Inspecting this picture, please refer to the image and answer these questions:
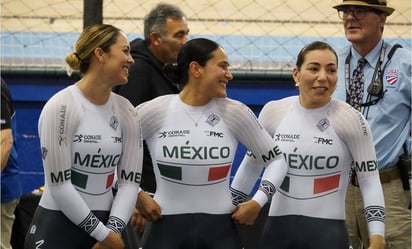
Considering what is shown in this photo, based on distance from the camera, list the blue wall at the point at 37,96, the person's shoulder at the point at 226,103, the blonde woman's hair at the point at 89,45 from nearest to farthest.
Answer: the blonde woman's hair at the point at 89,45, the person's shoulder at the point at 226,103, the blue wall at the point at 37,96

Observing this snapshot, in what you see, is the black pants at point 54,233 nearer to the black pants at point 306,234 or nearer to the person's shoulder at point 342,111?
the black pants at point 306,234

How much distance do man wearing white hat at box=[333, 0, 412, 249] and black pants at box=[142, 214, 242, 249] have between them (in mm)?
994

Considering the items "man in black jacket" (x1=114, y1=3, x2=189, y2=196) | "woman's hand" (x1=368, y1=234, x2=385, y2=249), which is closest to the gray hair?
"man in black jacket" (x1=114, y1=3, x2=189, y2=196)

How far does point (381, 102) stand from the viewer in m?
5.16

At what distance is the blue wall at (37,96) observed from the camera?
23.4 feet

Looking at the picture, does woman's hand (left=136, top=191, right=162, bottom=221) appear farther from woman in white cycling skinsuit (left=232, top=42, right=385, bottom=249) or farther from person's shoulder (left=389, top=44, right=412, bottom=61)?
person's shoulder (left=389, top=44, right=412, bottom=61)

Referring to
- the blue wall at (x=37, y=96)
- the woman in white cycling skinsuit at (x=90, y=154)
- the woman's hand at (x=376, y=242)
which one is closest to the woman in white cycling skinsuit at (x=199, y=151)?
the woman in white cycling skinsuit at (x=90, y=154)

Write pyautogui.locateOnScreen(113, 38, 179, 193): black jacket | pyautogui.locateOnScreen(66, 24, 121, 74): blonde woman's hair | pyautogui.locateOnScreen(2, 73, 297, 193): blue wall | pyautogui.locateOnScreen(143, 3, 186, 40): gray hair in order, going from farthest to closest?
pyautogui.locateOnScreen(2, 73, 297, 193): blue wall, pyautogui.locateOnScreen(143, 3, 186, 40): gray hair, pyautogui.locateOnScreen(113, 38, 179, 193): black jacket, pyautogui.locateOnScreen(66, 24, 121, 74): blonde woman's hair

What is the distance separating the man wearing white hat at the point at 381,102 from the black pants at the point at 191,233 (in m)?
0.99

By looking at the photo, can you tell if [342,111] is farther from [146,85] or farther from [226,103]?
[146,85]

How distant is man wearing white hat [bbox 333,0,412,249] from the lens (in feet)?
16.9

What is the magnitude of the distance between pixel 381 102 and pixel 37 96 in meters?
2.92

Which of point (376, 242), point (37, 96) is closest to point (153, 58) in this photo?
point (376, 242)

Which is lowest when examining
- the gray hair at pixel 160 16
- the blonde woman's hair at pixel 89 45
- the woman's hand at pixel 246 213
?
the woman's hand at pixel 246 213
